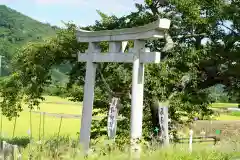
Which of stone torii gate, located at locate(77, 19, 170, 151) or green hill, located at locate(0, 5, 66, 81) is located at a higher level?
green hill, located at locate(0, 5, 66, 81)

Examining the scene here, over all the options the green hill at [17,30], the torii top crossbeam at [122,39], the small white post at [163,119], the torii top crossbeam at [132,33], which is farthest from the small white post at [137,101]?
the green hill at [17,30]

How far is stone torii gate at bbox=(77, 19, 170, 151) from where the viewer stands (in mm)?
8165

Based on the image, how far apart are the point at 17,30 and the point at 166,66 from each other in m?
144

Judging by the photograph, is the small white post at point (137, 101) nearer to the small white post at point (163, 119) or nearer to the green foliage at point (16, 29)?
the small white post at point (163, 119)

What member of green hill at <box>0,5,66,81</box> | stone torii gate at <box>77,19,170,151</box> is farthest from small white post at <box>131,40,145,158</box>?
green hill at <box>0,5,66,81</box>

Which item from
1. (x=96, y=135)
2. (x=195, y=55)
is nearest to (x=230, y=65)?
(x=195, y=55)

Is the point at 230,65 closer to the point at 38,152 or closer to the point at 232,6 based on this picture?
the point at 232,6

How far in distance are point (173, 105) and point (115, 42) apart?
9.91 feet

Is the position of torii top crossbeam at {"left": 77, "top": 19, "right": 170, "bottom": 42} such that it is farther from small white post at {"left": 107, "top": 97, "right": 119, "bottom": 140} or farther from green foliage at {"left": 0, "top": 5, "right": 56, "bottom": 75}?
green foliage at {"left": 0, "top": 5, "right": 56, "bottom": 75}

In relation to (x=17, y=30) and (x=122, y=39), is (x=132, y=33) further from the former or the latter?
(x=17, y=30)

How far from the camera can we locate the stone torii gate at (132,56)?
816cm

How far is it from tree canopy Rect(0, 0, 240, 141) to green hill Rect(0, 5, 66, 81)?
93862 mm

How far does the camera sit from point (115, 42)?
30.5 feet

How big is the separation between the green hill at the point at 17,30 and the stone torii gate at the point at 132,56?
97867 millimetres
